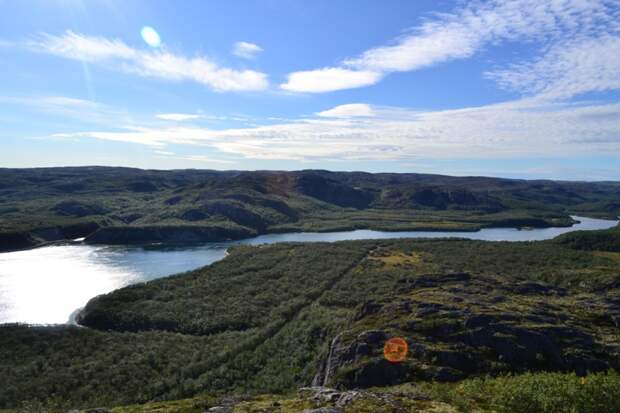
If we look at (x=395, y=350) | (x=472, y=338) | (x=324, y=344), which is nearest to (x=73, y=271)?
(x=324, y=344)

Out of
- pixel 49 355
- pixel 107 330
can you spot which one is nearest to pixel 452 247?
pixel 107 330

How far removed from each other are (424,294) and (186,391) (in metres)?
26.3

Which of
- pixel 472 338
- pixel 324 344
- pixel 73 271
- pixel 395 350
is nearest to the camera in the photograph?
pixel 395 350

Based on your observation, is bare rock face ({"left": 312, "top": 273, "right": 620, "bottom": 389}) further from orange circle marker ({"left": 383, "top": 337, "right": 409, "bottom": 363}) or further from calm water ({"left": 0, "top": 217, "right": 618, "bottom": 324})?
calm water ({"left": 0, "top": 217, "right": 618, "bottom": 324})

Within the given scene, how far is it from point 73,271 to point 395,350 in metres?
98.4

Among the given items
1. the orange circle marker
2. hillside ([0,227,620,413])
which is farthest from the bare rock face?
the orange circle marker

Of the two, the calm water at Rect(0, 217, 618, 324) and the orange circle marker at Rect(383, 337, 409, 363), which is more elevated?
the orange circle marker at Rect(383, 337, 409, 363)

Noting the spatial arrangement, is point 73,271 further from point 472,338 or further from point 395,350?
point 472,338

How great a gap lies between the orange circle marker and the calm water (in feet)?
185

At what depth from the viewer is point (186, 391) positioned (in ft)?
138

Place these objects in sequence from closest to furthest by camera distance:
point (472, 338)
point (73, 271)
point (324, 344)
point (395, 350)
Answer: point (395, 350), point (472, 338), point (324, 344), point (73, 271)

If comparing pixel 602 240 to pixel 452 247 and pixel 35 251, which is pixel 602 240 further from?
pixel 35 251

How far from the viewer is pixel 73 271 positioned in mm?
109250

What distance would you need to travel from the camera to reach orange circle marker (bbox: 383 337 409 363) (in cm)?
3362
